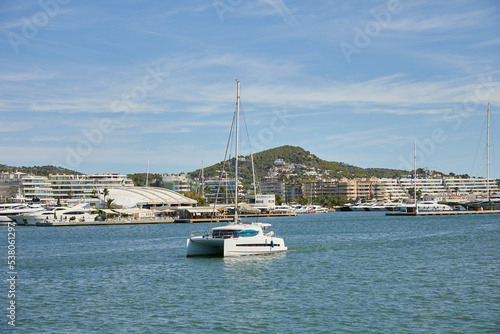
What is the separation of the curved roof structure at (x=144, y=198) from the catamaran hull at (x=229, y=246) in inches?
4032

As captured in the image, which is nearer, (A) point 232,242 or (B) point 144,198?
(A) point 232,242

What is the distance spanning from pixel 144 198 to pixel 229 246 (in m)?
108

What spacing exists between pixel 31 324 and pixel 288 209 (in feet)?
544

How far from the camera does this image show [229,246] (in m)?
41.1

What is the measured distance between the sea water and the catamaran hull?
0.78 meters

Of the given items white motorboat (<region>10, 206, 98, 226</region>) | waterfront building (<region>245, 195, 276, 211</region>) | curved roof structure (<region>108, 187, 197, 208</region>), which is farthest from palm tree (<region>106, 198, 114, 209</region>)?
waterfront building (<region>245, 195, 276, 211</region>)

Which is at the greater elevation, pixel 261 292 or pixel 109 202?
pixel 109 202

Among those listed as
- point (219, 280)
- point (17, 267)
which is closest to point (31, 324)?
point (219, 280)

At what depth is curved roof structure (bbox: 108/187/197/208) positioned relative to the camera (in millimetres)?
143125

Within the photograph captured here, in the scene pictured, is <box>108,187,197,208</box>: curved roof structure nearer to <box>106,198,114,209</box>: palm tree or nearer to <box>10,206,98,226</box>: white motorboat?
<box>106,198,114,209</box>: palm tree

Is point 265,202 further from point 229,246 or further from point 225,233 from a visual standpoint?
point 229,246

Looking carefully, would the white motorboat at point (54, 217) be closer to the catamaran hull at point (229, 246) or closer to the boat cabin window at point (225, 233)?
the catamaran hull at point (229, 246)

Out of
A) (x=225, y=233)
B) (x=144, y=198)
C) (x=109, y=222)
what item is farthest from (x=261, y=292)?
(x=144, y=198)

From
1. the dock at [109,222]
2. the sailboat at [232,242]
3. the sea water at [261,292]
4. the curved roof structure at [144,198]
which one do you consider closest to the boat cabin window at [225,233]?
the sailboat at [232,242]
